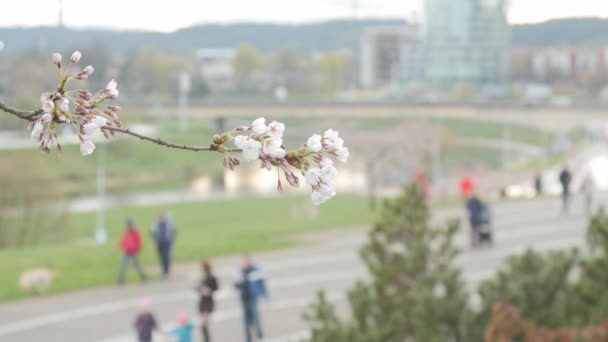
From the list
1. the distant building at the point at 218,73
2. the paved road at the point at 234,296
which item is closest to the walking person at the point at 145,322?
the paved road at the point at 234,296

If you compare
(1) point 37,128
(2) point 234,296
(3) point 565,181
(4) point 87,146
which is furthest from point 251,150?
(3) point 565,181

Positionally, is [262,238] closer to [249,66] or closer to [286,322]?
[286,322]

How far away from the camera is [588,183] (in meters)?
27.5

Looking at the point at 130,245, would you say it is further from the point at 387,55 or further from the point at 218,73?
the point at 387,55

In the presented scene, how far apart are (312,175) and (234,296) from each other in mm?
15516

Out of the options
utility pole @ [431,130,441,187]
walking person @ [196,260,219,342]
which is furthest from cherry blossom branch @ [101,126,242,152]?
utility pole @ [431,130,441,187]

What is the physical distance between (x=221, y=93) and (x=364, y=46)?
45.5m

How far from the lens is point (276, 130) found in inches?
85.4

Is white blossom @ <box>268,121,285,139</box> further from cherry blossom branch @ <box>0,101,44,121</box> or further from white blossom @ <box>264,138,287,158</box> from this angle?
cherry blossom branch @ <box>0,101,44,121</box>

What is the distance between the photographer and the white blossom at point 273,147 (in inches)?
84.5

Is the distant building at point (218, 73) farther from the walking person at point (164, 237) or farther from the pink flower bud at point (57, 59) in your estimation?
the pink flower bud at point (57, 59)

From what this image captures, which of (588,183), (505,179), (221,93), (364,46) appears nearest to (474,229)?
(588,183)

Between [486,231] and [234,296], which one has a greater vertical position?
[486,231]

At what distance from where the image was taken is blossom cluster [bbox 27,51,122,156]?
2160 millimetres
